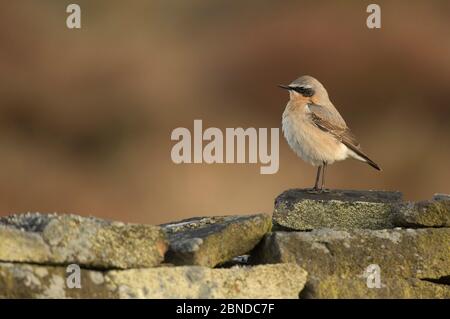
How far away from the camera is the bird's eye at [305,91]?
12328 mm

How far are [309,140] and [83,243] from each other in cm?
478

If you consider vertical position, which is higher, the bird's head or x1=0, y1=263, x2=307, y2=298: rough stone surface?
the bird's head

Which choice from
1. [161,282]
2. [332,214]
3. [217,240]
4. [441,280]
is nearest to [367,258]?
[441,280]

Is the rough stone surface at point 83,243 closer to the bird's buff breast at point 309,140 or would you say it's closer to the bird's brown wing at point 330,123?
the bird's buff breast at point 309,140

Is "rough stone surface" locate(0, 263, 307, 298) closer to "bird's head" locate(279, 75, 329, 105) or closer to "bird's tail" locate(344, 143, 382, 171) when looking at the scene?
"bird's head" locate(279, 75, 329, 105)

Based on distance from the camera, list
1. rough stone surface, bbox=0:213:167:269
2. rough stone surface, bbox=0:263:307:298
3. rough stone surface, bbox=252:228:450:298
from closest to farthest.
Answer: rough stone surface, bbox=0:263:307:298 → rough stone surface, bbox=0:213:167:269 → rough stone surface, bbox=252:228:450:298

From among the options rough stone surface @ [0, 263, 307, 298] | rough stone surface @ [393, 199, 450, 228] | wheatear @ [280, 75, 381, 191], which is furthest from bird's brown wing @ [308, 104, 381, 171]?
rough stone surface @ [0, 263, 307, 298]

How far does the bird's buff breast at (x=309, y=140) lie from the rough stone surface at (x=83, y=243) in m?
4.29

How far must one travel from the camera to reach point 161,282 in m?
7.95

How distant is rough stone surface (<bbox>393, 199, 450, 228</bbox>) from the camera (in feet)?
31.2

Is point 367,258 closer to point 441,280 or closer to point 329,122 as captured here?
point 441,280

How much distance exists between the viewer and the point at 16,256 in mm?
7688
